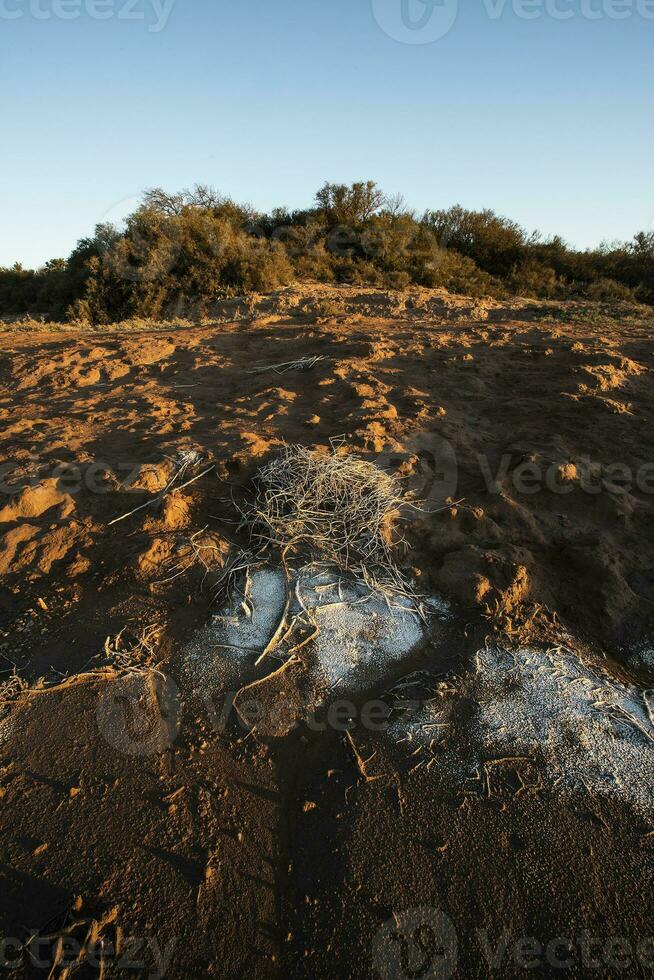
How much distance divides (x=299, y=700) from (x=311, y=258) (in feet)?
39.3

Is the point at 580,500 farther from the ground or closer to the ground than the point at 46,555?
farther from the ground

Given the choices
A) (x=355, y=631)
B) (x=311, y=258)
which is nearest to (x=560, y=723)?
(x=355, y=631)

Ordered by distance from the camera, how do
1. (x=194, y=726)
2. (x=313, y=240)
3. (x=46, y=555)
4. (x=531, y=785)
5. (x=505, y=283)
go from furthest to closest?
(x=313, y=240) < (x=505, y=283) < (x=46, y=555) < (x=194, y=726) < (x=531, y=785)

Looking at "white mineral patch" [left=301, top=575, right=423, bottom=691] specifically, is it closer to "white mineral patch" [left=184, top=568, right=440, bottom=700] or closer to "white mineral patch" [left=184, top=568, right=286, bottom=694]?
"white mineral patch" [left=184, top=568, right=440, bottom=700]

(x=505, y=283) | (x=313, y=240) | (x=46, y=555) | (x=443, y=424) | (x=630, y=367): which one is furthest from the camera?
(x=313, y=240)

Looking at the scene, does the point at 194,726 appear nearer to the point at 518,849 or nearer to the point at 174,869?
the point at 174,869

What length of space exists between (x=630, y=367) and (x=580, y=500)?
222 cm

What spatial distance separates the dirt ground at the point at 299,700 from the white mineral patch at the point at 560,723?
0.06 meters

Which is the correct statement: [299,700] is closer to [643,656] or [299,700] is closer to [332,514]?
[332,514]

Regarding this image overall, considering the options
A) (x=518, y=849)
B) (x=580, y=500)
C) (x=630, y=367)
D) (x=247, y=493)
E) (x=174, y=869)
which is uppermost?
(x=630, y=367)

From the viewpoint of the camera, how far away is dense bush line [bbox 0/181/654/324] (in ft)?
36.4

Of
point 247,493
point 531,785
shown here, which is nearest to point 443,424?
point 247,493

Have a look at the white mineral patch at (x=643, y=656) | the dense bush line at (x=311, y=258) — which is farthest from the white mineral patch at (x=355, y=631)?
the dense bush line at (x=311, y=258)

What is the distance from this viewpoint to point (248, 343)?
6.61m
